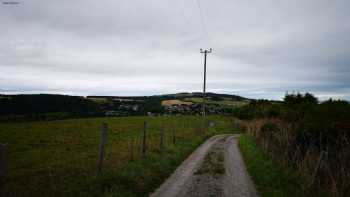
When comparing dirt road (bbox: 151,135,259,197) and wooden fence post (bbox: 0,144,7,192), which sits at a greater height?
wooden fence post (bbox: 0,144,7,192)

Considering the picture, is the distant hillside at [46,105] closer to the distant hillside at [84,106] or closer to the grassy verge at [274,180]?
the distant hillside at [84,106]

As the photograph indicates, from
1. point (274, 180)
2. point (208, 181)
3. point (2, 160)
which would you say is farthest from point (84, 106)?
point (2, 160)

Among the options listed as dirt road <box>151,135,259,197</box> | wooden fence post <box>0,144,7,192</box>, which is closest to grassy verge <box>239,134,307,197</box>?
dirt road <box>151,135,259,197</box>

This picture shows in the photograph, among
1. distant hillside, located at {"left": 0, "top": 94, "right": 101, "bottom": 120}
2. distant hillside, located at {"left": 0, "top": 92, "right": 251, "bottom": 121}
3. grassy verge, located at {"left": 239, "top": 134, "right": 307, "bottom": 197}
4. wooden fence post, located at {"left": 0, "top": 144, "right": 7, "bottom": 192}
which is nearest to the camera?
wooden fence post, located at {"left": 0, "top": 144, "right": 7, "bottom": 192}

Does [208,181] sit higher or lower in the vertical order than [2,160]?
lower

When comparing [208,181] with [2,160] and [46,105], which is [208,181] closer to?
[2,160]

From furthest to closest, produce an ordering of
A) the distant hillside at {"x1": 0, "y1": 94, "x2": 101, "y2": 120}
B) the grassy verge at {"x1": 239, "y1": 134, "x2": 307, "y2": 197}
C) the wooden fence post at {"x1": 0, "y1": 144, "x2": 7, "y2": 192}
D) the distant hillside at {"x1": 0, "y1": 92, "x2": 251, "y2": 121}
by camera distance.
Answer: the distant hillside at {"x1": 0, "y1": 92, "x2": 251, "y2": 121} < the distant hillside at {"x1": 0, "y1": 94, "x2": 101, "y2": 120} < the grassy verge at {"x1": 239, "y1": 134, "x2": 307, "y2": 197} < the wooden fence post at {"x1": 0, "y1": 144, "x2": 7, "y2": 192}

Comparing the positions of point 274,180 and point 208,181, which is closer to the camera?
point 208,181

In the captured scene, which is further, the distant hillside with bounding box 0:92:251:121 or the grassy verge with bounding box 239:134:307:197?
the distant hillside with bounding box 0:92:251:121

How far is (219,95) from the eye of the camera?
5084 inches

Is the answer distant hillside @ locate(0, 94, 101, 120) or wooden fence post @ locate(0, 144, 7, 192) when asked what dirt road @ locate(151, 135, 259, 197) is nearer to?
wooden fence post @ locate(0, 144, 7, 192)

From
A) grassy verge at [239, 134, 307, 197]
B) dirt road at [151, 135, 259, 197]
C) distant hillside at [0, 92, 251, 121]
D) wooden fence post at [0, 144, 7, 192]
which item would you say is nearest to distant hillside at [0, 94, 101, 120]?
distant hillside at [0, 92, 251, 121]

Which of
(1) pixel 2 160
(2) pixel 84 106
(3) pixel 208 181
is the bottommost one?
(2) pixel 84 106

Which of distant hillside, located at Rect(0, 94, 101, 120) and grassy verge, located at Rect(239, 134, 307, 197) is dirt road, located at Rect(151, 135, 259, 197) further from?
distant hillside, located at Rect(0, 94, 101, 120)
